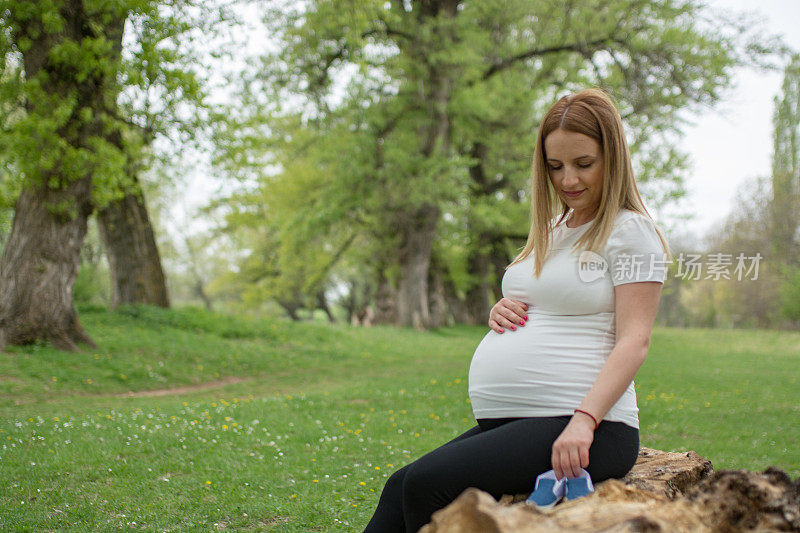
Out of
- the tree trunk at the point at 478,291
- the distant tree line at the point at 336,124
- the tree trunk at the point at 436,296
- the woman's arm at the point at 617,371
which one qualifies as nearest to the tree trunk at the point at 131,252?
the distant tree line at the point at 336,124

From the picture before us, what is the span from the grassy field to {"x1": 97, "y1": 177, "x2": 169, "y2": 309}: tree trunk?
1055 millimetres

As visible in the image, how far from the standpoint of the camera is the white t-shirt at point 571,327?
238 centimetres

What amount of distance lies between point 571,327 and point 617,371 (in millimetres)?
263

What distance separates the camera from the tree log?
1.74m

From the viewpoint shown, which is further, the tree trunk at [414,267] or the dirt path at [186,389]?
the tree trunk at [414,267]

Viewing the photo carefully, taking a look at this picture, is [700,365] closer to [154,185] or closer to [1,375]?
[1,375]

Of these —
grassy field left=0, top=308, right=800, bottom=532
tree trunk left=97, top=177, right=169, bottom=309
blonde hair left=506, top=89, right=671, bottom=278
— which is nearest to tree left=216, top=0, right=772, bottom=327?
tree trunk left=97, top=177, right=169, bottom=309

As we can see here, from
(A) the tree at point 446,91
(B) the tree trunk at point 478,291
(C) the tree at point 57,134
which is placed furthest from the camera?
(B) the tree trunk at point 478,291

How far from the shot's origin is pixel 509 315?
269 cm

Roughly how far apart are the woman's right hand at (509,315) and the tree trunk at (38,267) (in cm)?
1080

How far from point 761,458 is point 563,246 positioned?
556 cm

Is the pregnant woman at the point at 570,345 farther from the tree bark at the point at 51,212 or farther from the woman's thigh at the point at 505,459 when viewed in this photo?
the tree bark at the point at 51,212

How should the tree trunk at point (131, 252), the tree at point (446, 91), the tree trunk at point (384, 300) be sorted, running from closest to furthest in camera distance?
the tree trunk at point (131, 252) < the tree at point (446, 91) < the tree trunk at point (384, 300)

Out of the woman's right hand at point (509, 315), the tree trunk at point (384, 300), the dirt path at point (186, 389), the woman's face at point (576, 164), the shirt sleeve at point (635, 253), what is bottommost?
the dirt path at point (186, 389)
